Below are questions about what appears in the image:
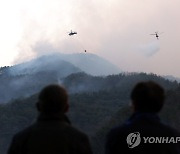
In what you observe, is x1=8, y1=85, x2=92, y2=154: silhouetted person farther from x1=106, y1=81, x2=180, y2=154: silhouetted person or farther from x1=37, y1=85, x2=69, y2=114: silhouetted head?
x1=106, y1=81, x2=180, y2=154: silhouetted person

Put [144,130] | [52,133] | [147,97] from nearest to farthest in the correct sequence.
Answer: [52,133], [147,97], [144,130]

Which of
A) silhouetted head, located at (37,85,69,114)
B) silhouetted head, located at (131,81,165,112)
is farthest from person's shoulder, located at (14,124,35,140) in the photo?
silhouetted head, located at (131,81,165,112)

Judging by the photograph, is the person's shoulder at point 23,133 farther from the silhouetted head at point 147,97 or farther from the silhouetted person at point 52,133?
the silhouetted head at point 147,97

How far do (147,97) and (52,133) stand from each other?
138 centimetres

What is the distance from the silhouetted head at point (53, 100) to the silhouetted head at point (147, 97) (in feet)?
3.14

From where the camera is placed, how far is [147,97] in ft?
25.0

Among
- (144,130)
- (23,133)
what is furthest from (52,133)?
(144,130)

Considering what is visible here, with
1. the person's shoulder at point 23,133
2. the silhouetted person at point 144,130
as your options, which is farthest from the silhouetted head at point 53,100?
the silhouetted person at point 144,130

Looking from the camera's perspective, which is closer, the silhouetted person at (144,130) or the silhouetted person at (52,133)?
the silhouetted person at (52,133)

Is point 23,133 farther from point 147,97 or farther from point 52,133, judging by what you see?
point 147,97

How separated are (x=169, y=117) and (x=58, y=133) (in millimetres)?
123475

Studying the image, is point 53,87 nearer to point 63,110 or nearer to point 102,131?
point 63,110

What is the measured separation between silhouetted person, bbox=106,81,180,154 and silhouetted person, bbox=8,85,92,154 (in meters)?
0.55

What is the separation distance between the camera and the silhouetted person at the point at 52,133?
286 inches
